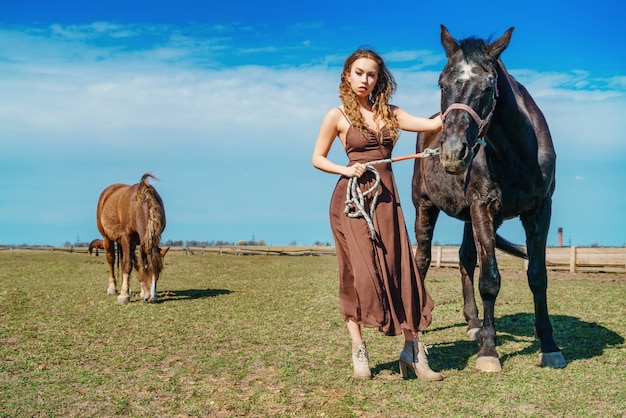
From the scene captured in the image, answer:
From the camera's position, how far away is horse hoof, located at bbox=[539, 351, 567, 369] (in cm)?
486

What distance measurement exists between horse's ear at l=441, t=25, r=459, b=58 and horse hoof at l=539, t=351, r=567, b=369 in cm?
258

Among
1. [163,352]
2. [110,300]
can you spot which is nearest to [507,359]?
[163,352]

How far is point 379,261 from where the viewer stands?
4.38 metres

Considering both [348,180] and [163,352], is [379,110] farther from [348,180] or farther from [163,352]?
[163,352]

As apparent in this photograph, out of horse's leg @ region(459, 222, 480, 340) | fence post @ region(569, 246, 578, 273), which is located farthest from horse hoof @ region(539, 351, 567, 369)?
fence post @ region(569, 246, 578, 273)

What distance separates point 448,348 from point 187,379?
8.32 feet

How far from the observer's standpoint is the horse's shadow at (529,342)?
17.0ft

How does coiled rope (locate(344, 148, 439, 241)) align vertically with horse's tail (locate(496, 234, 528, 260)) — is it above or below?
above

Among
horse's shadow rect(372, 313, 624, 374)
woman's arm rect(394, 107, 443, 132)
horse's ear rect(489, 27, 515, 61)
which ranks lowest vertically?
horse's shadow rect(372, 313, 624, 374)

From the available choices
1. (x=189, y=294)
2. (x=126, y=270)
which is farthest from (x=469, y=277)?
(x=126, y=270)

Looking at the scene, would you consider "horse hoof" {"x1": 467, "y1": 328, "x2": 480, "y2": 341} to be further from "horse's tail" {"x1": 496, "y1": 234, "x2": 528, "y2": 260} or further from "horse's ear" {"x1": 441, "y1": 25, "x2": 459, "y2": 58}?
"horse's ear" {"x1": 441, "y1": 25, "x2": 459, "y2": 58}

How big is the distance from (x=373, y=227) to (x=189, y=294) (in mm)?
7639

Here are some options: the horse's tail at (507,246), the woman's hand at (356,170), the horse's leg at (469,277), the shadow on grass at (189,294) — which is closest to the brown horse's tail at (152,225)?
the shadow on grass at (189,294)

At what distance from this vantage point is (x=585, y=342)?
6016mm
